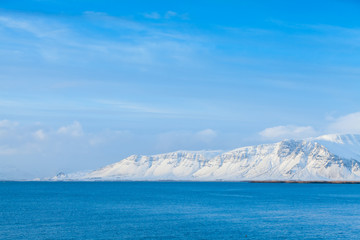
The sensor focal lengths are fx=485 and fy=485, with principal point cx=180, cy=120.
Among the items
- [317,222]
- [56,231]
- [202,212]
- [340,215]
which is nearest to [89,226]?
[56,231]

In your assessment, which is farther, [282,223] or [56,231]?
[282,223]

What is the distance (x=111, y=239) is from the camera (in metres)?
70.6

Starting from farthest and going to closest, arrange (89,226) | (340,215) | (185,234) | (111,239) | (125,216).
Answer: (340,215)
(125,216)
(89,226)
(185,234)
(111,239)

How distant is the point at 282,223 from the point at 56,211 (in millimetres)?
51021

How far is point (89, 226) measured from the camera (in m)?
83.4

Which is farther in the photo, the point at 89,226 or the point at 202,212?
the point at 202,212

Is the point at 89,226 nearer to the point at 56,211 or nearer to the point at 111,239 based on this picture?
the point at 111,239

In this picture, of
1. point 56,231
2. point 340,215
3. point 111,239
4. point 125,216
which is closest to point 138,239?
point 111,239

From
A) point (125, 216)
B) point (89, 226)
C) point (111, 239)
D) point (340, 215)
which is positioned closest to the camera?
point (111, 239)

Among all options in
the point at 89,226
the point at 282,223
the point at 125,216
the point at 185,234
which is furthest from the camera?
the point at 125,216

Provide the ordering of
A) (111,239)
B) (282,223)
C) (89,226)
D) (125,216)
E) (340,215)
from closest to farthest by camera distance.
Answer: (111,239), (89,226), (282,223), (125,216), (340,215)

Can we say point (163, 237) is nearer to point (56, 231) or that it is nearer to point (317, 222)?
point (56, 231)

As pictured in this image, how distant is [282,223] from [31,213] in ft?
175

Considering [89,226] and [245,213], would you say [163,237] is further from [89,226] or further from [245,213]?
[245,213]
